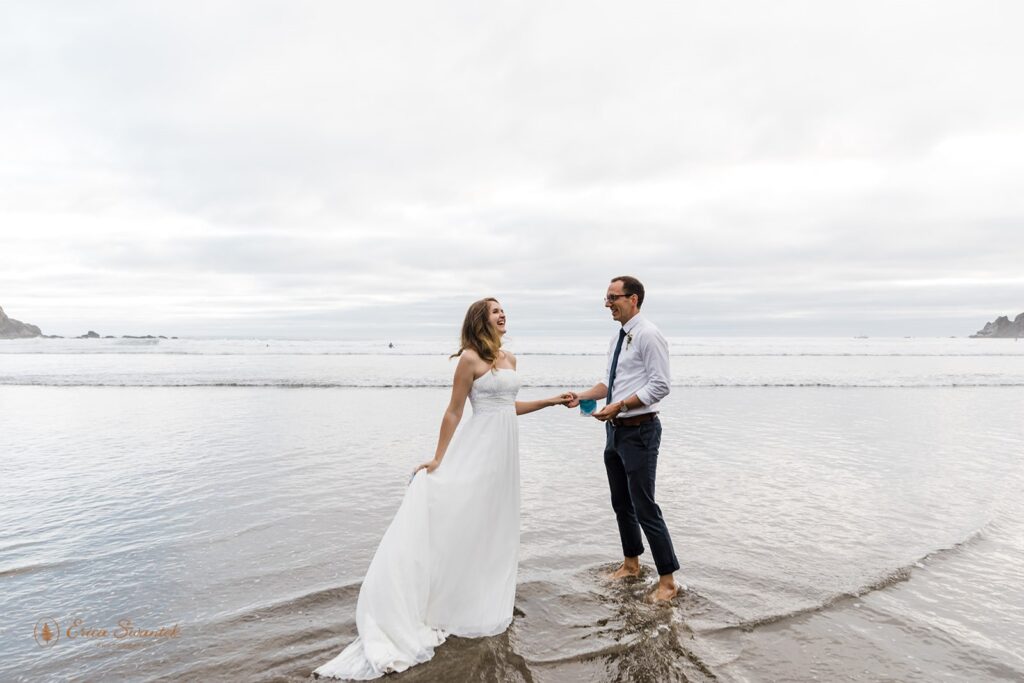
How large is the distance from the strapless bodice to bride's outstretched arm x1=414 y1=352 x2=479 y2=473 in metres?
0.08

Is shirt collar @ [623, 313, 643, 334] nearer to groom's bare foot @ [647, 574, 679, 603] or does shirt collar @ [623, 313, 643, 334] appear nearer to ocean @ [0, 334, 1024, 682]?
groom's bare foot @ [647, 574, 679, 603]

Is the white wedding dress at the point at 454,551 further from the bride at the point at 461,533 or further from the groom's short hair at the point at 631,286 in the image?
the groom's short hair at the point at 631,286

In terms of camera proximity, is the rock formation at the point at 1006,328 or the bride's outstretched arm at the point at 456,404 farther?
the rock formation at the point at 1006,328

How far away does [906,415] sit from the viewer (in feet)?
54.2

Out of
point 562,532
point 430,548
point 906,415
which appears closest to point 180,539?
point 430,548

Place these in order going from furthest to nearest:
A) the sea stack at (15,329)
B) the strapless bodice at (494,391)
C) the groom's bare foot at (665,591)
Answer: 1. the sea stack at (15,329)
2. the groom's bare foot at (665,591)
3. the strapless bodice at (494,391)

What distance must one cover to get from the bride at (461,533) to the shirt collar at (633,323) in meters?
1.18

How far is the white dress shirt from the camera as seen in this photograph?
5.01 metres

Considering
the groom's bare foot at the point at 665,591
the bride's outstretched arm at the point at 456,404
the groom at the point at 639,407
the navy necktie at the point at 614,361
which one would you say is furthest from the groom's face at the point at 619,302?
the groom's bare foot at the point at 665,591

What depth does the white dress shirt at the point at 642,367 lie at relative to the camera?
5012mm

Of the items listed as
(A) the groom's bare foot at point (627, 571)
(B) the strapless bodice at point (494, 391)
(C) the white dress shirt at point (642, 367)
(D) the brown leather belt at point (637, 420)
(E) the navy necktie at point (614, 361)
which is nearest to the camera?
(B) the strapless bodice at point (494, 391)

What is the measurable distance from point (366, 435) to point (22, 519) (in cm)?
653

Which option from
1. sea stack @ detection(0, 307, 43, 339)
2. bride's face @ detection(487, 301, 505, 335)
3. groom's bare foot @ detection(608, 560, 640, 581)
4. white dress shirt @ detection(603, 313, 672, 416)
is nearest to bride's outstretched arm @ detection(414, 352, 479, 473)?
bride's face @ detection(487, 301, 505, 335)

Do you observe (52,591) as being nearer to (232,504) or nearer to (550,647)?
(232,504)
